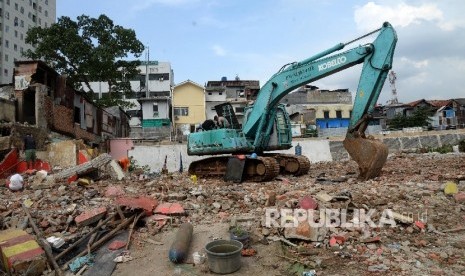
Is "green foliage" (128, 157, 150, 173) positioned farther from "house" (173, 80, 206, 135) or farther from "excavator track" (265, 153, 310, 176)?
"house" (173, 80, 206, 135)

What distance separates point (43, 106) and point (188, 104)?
2716 cm

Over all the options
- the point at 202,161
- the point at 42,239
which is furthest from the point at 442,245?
the point at 202,161

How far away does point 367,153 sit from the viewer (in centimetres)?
898

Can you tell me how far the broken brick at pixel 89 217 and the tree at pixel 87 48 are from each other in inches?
870

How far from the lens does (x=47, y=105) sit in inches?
674

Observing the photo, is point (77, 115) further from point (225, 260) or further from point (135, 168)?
point (225, 260)

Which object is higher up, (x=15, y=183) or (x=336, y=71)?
(x=336, y=71)

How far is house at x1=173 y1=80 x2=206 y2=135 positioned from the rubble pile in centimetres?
3502

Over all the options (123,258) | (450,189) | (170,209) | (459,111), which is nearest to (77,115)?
(170,209)

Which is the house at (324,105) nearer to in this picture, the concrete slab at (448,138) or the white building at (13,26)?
the concrete slab at (448,138)

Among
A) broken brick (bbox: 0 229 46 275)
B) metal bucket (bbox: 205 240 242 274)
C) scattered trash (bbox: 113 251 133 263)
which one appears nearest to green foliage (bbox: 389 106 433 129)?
metal bucket (bbox: 205 240 242 274)

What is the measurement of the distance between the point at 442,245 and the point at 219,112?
28.4ft

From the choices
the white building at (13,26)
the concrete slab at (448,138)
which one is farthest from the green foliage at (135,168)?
the white building at (13,26)

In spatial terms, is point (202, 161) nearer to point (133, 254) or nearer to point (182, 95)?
point (133, 254)
